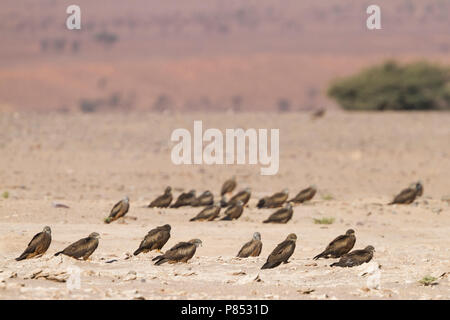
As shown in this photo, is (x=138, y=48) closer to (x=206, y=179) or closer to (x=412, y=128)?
(x=412, y=128)

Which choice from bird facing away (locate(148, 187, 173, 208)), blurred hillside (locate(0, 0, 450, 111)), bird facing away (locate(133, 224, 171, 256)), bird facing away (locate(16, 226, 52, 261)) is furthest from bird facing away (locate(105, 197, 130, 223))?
blurred hillside (locate(0, 0, 450, 111))

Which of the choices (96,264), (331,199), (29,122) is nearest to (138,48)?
(29,122)

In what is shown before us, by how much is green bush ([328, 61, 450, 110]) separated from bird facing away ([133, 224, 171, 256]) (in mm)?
29483

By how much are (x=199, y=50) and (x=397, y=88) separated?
4922 centimetres

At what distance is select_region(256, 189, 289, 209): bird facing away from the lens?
1788cm

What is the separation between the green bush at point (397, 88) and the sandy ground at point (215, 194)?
8.23 meters

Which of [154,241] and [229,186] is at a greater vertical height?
[229,186]

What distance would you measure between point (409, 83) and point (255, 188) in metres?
20.4

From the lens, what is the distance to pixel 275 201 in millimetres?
17906

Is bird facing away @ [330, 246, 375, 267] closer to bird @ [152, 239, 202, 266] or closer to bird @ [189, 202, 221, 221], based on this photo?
bird @ [152, 239, 202, 266]

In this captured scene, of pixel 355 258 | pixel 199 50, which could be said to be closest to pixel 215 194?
pixel 355 258

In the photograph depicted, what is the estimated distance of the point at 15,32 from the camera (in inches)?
3499

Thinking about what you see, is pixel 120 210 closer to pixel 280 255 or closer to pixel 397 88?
pixel 280 255
